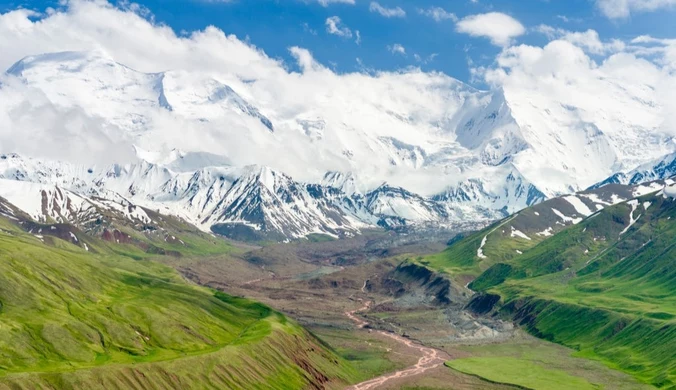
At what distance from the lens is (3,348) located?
19788 cm

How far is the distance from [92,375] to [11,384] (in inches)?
806

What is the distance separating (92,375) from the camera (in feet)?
614

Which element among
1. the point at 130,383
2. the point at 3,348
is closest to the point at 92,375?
the point at 130,383

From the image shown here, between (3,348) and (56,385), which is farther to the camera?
(3,348)

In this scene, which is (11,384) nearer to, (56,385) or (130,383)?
(56,385)

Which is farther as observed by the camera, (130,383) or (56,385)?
(130,383)

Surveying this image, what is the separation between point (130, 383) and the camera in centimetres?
19312

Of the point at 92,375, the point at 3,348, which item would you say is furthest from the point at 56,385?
the point at 3,348

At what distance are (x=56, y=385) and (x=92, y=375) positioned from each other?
1034cm

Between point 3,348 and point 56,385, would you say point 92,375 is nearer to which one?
point 56,385

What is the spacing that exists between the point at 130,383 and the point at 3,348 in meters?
33.9

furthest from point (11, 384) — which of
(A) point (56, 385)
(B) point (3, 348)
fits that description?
(B) point (3, 348)

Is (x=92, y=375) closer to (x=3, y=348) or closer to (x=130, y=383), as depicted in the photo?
(x=130, y=383)

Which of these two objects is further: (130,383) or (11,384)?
(130,383)
